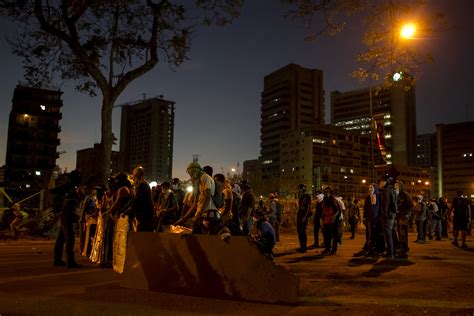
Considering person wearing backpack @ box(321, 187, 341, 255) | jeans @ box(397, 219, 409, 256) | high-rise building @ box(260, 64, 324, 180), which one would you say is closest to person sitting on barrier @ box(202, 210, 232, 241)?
person wearing backpack @ box(321, 187, 341, 255)

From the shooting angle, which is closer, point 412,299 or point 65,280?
point 412,299

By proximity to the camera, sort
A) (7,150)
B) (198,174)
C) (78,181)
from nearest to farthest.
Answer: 1. (198,174)
2. (78,181)
3. (7,150)

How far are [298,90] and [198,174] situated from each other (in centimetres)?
14252

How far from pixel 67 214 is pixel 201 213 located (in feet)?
11.8

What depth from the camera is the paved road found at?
19.6 ft

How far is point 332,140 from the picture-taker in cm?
12294

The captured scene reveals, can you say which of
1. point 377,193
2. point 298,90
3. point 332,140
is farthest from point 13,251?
point 298,90

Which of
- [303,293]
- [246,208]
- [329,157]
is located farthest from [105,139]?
[329,157]

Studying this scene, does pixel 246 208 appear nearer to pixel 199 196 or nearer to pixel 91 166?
pixel 199 196

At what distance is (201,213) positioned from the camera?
732cm

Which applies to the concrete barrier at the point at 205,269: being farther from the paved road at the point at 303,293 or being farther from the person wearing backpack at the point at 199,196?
the person wearing backpack at the point at 199,196

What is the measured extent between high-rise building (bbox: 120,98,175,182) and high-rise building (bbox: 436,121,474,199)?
95.8 m

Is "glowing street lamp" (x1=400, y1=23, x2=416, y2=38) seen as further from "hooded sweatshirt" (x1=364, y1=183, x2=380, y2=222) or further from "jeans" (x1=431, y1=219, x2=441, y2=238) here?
"jeans" (x1=431, y1=219, x2=441, y2=238)

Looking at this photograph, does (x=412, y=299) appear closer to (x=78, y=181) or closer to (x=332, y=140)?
(x=78, y=181)
